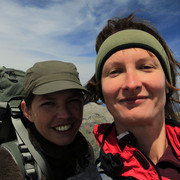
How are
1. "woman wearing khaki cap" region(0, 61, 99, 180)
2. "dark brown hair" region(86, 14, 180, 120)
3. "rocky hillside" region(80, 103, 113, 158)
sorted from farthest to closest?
"rocky hillside" region(80, 103, 113, 158)
"woman wearing khaki cap" region(0, 61, 99, 180)
"dark brown hair" region(86, 14, 180, 120)

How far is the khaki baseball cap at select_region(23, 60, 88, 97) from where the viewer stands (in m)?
2.06

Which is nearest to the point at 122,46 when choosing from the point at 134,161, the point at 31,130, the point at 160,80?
the point at 160,80

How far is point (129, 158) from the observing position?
160cm

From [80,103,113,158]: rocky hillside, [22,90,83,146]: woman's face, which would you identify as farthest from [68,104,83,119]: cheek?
[80,103,113,158]: rocky hillside

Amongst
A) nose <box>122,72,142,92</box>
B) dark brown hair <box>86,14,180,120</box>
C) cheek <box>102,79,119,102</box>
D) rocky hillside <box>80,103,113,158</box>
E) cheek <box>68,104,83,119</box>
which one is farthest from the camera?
rocky hillside <box>80,103,113,158</box>

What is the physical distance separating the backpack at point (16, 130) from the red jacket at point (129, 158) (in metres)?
0.79

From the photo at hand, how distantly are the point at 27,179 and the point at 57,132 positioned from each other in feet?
2.05

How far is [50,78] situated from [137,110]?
117 cm

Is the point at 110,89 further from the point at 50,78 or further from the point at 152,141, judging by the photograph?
the point at 50,78

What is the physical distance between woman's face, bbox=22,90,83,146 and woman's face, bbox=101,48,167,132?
75 centimetres

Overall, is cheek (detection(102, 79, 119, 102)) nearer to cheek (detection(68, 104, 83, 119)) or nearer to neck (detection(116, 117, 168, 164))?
neck (detection(116, 117, 168, 164))

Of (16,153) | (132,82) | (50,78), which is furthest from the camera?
(50,78)

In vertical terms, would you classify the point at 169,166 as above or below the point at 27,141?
below

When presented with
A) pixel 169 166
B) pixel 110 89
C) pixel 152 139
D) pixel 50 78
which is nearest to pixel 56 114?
pixel 50 78
